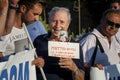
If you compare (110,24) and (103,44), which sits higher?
(110,24)

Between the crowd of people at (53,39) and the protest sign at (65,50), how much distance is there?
0.18 feet

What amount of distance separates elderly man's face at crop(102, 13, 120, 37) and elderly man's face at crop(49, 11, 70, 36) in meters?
0.64

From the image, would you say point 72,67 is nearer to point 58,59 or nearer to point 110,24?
point 58,59

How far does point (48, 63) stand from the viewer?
5781 millimetres

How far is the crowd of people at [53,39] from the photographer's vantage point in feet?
18.9

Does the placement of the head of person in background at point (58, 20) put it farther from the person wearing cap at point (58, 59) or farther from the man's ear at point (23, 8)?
the man's ear at point (23, 8)

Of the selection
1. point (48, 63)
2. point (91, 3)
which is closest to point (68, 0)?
point (91, 3)

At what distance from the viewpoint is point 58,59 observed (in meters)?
5.75

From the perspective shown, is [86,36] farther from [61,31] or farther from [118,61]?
[61,31]

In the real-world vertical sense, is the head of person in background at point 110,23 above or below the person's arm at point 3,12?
below

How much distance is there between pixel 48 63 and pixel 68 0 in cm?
904

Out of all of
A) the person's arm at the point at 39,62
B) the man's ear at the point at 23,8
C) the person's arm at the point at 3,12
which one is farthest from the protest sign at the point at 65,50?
the man's ear at the point at 23,8

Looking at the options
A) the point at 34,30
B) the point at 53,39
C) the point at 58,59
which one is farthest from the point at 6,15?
the point at 58,59

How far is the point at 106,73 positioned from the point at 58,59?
70 cm
